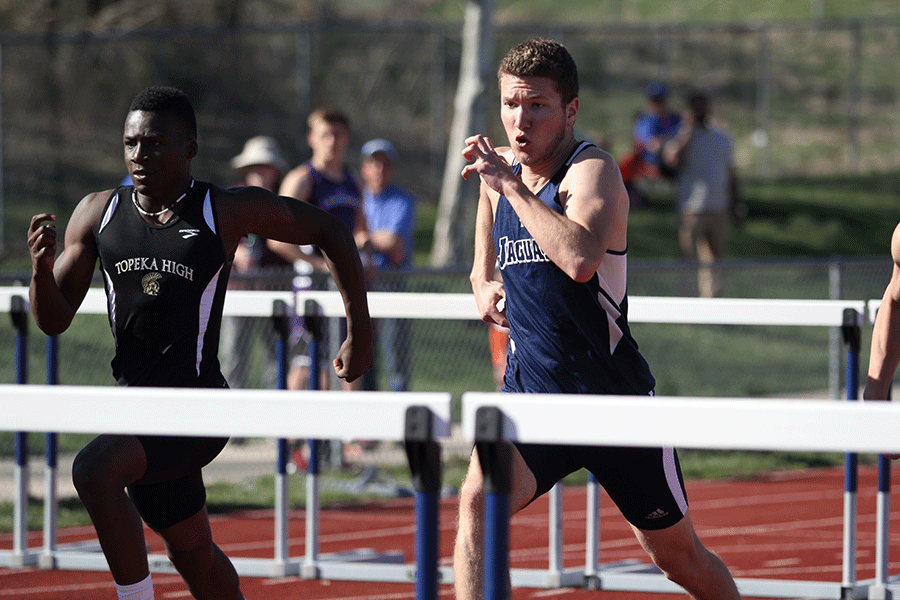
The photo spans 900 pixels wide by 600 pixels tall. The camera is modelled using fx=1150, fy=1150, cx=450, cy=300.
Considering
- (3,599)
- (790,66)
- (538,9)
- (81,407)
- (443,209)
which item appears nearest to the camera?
(81,407)

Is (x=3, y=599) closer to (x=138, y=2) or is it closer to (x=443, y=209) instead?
(x=443, y=209)

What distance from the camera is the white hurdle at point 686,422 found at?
2.22m

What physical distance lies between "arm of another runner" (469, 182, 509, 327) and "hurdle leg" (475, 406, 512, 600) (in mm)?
1397

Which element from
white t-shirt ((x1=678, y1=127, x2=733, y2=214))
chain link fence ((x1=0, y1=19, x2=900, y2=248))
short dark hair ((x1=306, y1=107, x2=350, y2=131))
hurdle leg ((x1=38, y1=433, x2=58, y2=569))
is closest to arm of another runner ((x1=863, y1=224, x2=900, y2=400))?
hurdle leg ((x1=38, y1=433, x2=58, y2=569))

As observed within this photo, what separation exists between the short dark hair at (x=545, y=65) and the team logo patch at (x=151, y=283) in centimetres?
121

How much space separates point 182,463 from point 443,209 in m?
10.6

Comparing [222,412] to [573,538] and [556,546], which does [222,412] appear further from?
[573,538]

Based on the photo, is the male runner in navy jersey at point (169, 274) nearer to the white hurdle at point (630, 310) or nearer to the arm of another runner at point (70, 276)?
the arm of another runner at point (70, 276)

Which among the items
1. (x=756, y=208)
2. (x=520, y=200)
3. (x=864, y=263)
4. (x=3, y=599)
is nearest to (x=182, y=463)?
(x=520, y=200)

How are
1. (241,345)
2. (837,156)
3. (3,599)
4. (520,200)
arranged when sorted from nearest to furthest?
1. (520,200)
2. (3,599)
3. (241,345)
4. (837,156)

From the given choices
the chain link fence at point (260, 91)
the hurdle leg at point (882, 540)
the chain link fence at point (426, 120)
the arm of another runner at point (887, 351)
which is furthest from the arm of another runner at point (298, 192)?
the chain link fence at point (260, 91)

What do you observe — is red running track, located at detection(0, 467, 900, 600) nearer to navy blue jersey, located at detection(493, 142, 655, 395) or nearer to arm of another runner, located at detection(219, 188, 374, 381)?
arm of another runner, located at detection(219, 188, 374, 381)

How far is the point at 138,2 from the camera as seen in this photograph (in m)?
18.0

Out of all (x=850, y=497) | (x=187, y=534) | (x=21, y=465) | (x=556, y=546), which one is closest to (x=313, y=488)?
(x=556, y=546)
